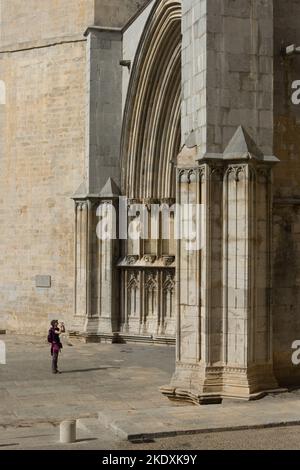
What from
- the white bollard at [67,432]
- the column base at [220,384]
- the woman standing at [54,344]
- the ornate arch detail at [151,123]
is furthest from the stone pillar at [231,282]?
the ornate arch detail at [151,123]

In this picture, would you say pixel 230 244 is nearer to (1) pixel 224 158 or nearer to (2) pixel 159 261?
(1) pixel 224 158

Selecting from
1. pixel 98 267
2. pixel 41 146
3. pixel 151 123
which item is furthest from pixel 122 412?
pixel 41 146

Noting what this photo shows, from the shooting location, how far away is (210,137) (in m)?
9.66

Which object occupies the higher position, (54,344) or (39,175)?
(39,175)

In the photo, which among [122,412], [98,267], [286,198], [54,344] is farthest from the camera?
[98,267]

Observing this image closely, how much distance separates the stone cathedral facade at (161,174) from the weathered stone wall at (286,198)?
0.02 m

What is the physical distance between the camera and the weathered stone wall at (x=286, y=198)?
398 inches

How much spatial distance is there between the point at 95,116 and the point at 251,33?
326 inches

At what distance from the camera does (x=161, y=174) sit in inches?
690

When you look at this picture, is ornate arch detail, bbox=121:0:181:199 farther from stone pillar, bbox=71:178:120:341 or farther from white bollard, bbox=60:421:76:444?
white bollard, bbox=60:421:76:444

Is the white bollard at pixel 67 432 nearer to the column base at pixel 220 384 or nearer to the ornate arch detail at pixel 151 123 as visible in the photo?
the column base at pixel 220 384

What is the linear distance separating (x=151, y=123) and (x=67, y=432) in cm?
1106

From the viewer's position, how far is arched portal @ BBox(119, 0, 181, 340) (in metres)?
16.8

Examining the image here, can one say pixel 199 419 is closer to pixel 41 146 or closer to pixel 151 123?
pixel 151 123
